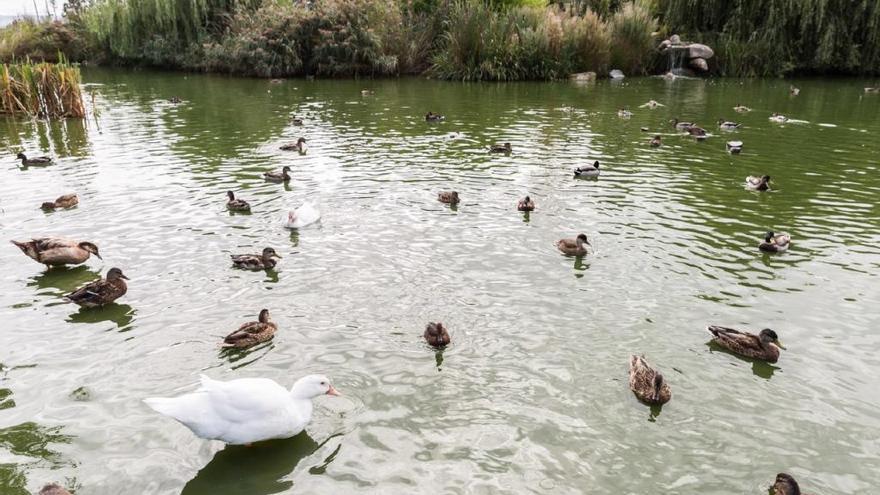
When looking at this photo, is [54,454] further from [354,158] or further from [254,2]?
[254,2]

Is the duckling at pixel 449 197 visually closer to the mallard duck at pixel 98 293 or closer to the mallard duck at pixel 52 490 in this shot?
the mallard duck at pixel 98 293

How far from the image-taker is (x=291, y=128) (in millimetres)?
22109

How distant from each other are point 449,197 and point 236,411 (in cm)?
804

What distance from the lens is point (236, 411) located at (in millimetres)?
5703

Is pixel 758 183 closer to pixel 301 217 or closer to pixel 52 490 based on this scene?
pixel 301 217

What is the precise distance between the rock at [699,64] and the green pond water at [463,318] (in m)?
19.6

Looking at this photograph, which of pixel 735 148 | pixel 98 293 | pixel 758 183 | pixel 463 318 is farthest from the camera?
pixel 735 148

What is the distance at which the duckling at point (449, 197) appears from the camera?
1296 centimetres

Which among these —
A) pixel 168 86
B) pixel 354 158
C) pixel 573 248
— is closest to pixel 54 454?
pixel 573 248

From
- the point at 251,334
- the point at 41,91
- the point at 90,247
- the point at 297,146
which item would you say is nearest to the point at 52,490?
the point at 251,334

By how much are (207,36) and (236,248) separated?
1429 inches

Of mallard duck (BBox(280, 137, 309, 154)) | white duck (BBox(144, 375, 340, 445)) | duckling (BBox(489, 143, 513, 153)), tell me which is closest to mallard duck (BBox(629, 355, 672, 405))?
white duck (BBox(144, 375, 340, 445))

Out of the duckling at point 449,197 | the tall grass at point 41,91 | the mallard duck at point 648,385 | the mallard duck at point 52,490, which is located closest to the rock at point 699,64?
the duckling at point 449,197

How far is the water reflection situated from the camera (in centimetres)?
549
